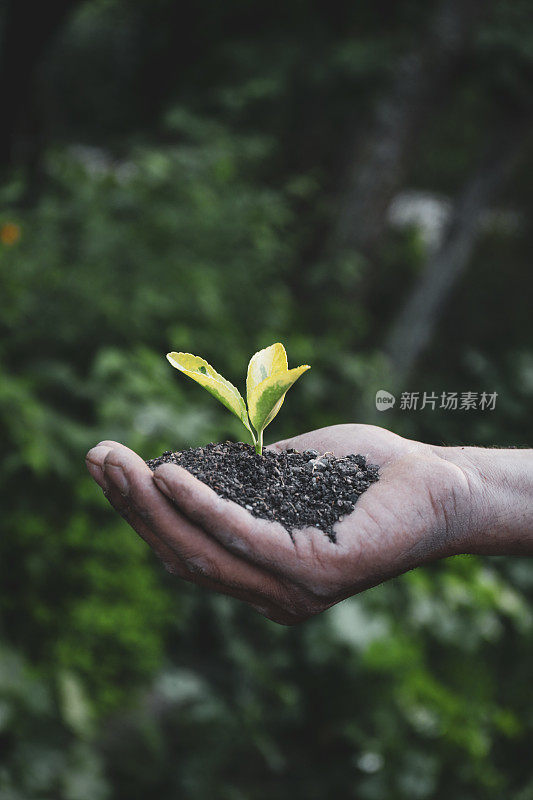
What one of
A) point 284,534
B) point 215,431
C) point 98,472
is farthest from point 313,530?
point 215,431

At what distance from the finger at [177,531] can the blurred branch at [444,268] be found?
15.6ft

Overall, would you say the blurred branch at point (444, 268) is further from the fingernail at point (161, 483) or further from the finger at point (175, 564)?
the fingernail at point (161, 483)

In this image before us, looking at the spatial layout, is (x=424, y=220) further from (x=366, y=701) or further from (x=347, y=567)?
(x=347, y=567)

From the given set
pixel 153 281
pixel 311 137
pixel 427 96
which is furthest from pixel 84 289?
pixel 427 96

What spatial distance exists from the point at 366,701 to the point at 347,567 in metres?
2.11

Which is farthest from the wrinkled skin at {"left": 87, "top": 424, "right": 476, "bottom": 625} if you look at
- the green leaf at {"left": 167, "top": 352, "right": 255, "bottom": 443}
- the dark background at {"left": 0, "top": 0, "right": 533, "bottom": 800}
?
the dark background at {"left": 0, "top": 0, "right": 533, "bottom": 800}

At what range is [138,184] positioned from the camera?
3613 mm

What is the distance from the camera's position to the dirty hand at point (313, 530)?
1.21 meters

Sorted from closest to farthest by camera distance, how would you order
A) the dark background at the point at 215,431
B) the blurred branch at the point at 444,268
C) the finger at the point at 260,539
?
the finger at the point at 260,539
the dark background at the point at 215,431
the blurred branch at the point at 444,268

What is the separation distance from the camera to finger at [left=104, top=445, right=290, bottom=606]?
1.22 meters

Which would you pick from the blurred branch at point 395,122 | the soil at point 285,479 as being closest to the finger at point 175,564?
the soil at point 285,479

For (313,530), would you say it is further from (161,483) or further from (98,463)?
(98,463)

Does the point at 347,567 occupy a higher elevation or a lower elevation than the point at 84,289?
lower

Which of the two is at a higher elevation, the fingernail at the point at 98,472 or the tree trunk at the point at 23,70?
the tree trunk at the point at 23,70
